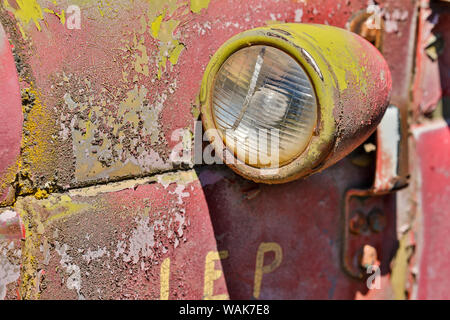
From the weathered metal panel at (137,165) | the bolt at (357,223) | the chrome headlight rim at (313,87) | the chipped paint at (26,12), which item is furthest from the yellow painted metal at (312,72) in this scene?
the bolt at (357,223)

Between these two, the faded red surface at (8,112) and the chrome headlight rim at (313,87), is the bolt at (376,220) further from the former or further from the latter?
the faded red surface at (8,112)

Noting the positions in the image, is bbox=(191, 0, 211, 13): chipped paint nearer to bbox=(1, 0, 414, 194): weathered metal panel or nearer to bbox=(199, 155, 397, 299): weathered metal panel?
bbox=(1, 0, 414, 194): weathered metal panel

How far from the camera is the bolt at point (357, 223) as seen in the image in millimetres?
1327

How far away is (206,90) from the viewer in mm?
1005

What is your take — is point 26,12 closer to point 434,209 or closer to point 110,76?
point 110,76

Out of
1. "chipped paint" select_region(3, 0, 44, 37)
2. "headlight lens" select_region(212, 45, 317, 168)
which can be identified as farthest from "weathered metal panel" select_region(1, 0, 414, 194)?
"headlight lens" select_region(212, 45, 317, 168)

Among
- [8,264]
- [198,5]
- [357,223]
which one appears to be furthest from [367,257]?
[8,264]

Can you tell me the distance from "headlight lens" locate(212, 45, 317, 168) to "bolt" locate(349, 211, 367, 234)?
45cm

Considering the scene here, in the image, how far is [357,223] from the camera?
4.37ft

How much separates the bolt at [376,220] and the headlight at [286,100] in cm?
39

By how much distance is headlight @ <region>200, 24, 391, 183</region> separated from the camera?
0.91 m

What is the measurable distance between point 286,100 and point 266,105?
0.04 m
